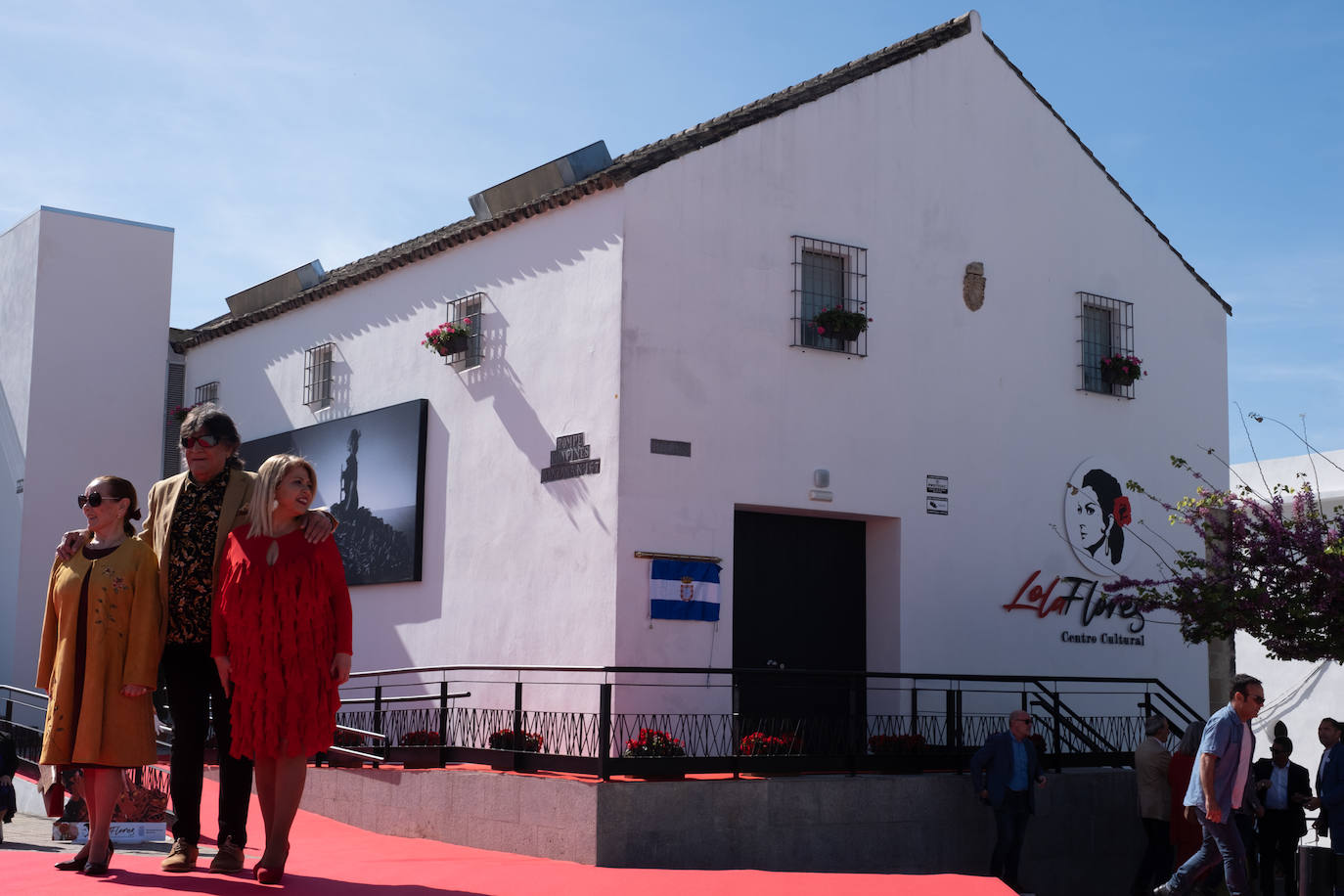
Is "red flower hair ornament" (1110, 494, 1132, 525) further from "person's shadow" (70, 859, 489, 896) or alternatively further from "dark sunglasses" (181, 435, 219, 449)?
"dark sunglasses" (181, 435, 219, 449)

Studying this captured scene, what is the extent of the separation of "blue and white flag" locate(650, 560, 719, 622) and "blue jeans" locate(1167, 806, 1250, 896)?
5137 mm

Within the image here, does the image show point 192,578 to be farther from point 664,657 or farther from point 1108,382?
point 1108,382

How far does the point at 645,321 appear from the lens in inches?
547

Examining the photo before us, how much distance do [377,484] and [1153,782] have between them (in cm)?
917

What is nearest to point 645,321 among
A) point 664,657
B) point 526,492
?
point 526,492

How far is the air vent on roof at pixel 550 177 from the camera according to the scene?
15.3m

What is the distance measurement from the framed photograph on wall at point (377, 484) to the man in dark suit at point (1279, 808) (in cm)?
914

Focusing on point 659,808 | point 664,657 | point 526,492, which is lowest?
point 659,808

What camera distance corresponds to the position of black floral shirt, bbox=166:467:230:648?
21.8ft

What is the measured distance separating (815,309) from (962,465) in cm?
245

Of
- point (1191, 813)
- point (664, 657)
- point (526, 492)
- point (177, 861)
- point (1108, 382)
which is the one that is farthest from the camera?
point (1108, 382)

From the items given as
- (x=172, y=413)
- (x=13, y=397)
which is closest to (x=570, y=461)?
(x=172, y=413)

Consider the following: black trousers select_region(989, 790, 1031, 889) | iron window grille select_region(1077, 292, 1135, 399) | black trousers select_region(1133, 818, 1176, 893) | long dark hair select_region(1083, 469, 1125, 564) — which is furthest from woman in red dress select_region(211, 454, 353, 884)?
iron window grille select_region(1077, 292, 1135, 399)

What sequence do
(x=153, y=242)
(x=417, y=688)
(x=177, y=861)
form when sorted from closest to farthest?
1. (x=177, y=861)
2. (x=417, y=688)
3. (x=153, y=242)
